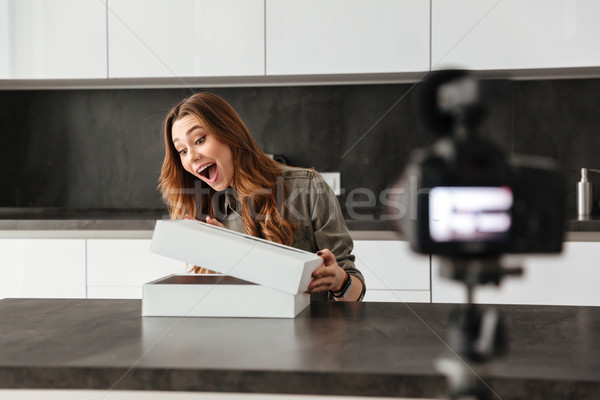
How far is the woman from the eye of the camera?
1.52 meters

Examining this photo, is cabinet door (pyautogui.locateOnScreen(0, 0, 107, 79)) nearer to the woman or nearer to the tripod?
the woman

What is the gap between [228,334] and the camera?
2.56 feet

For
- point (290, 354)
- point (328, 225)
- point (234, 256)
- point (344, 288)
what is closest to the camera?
point (290, 354)

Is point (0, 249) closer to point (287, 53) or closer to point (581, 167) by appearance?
point (287, 53)

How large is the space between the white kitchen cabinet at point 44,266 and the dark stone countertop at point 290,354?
1.40 metres

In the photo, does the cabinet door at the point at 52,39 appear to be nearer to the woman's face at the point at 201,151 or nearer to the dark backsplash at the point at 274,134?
the dark backsplash at the point at 274,134

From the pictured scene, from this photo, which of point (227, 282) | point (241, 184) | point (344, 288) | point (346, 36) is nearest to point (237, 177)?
point (241, 184)

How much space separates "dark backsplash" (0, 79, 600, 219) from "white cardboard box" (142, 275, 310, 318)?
64.6 inches

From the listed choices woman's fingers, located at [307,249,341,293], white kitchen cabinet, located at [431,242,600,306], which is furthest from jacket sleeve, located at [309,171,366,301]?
white kitchen cabinet, located at [431,242,600,306]

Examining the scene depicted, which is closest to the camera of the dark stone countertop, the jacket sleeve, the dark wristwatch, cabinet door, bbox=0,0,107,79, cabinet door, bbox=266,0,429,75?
the dark stone countertop

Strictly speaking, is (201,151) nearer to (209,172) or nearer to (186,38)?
(209,172)

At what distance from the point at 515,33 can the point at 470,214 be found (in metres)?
2.23

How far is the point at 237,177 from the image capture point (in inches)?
62.2

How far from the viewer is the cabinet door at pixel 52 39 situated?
250cm
